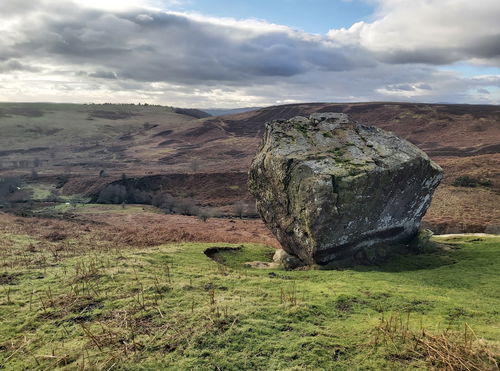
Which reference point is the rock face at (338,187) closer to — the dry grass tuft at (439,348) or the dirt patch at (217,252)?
the dirt patch at (217,252)

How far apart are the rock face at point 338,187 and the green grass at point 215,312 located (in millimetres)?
1933

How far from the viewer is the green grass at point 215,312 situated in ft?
27.3

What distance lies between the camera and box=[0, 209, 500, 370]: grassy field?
820cm

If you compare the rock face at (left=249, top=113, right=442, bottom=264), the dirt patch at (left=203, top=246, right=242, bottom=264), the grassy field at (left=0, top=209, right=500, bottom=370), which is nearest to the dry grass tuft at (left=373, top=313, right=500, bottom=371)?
the grassy field at (left=0, top=209, right=500, bottom=370)

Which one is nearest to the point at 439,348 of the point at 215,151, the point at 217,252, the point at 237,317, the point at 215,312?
the point at 237,317

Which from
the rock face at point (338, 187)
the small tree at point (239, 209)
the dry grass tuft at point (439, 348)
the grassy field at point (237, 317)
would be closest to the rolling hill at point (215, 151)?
the small tree at point (239, 209)

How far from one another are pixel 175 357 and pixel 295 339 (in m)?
2.85

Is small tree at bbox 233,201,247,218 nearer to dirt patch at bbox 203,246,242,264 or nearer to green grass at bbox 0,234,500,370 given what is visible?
dirt patch at bbox 203,246,242,264

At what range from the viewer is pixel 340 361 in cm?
823

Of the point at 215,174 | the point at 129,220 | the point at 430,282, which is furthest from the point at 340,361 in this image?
the point at 215,174

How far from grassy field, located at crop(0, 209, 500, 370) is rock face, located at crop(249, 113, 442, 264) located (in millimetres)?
1983

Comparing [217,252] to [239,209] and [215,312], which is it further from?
[239,209]

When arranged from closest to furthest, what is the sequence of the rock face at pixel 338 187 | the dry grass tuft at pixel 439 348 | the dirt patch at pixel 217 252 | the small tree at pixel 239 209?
the dry grass tuft at pixel 439 348 → the rock face at pixel 338 187 → the dirt patch at pixel 217 252 → the small tree at pixel 239 209

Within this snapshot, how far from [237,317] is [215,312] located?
0.68 metres
